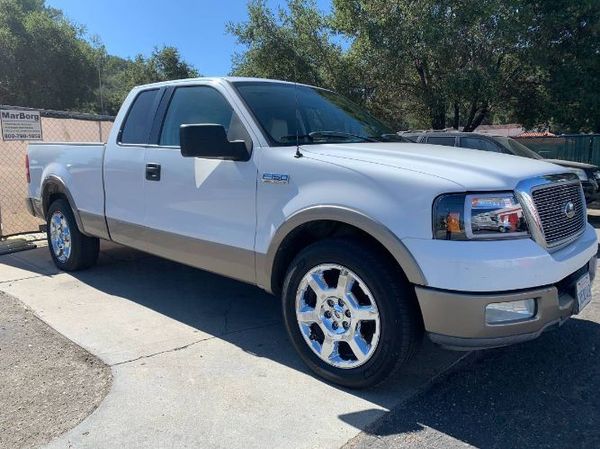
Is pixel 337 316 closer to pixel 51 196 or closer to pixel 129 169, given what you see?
pixel 129 169

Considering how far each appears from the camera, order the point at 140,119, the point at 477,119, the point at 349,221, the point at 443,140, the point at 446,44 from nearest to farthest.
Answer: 1. the point at 349,221
2. the point at 140,119
3. the point at 443,140
4. the point at 446,44
5. the point at 477,119

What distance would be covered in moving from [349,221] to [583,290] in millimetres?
1476

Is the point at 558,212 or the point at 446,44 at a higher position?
the point at 446,44

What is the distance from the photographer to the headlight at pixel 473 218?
281 cm

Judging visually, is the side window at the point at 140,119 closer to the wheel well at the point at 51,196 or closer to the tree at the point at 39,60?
the wheel well at the point at 51,196

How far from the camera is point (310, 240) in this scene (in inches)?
143

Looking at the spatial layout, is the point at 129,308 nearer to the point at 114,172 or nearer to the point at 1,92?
the point at 114,172

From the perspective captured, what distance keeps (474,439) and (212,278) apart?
3577 mm

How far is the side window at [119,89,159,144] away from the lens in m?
4.75

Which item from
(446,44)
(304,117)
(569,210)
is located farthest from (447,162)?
(446,44)

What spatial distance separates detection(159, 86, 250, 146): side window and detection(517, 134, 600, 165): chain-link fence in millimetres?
13872

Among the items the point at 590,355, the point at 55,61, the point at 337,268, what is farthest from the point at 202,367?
the point at 55,61

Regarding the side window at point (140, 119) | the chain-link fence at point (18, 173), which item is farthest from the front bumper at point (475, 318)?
the chain-link fence at point (18, 173)

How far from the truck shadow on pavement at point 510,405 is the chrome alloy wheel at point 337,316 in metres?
0.42
